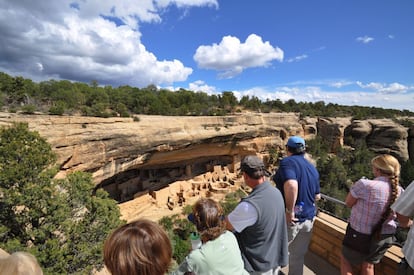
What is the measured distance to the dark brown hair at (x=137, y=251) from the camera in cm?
109

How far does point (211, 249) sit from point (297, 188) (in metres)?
1.16

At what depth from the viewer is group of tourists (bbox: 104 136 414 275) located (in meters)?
1.14

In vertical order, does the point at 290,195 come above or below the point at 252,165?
below

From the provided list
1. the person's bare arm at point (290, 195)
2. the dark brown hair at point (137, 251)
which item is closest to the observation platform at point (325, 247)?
the person's bare arm at point (290, 195)

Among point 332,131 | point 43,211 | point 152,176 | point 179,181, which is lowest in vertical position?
point 179,181

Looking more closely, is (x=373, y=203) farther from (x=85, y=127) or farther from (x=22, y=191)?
(x=85, y=127)

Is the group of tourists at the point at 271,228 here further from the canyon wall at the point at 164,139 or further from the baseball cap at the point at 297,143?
the canyon wall at the point at 164,139

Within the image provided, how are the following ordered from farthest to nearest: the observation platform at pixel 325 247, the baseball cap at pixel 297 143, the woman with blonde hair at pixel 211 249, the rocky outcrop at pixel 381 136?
the rocky outcrop at pixel 381 136 → the observation platform at pixel 325 247 → the baseball cap at pixel 297 143 → the woman with blonde hair at pixel 211 249

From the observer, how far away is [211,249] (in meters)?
1.43

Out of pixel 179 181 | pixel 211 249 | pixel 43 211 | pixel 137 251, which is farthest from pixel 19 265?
pixel 179 181

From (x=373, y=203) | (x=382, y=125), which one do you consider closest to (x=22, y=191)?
(x=373, y=203)

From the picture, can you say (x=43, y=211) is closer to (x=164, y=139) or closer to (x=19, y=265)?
(x=19, y=265)

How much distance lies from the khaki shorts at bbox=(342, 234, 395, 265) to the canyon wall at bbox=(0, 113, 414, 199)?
870 centimetres

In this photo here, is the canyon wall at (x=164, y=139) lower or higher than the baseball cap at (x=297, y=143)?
lower
